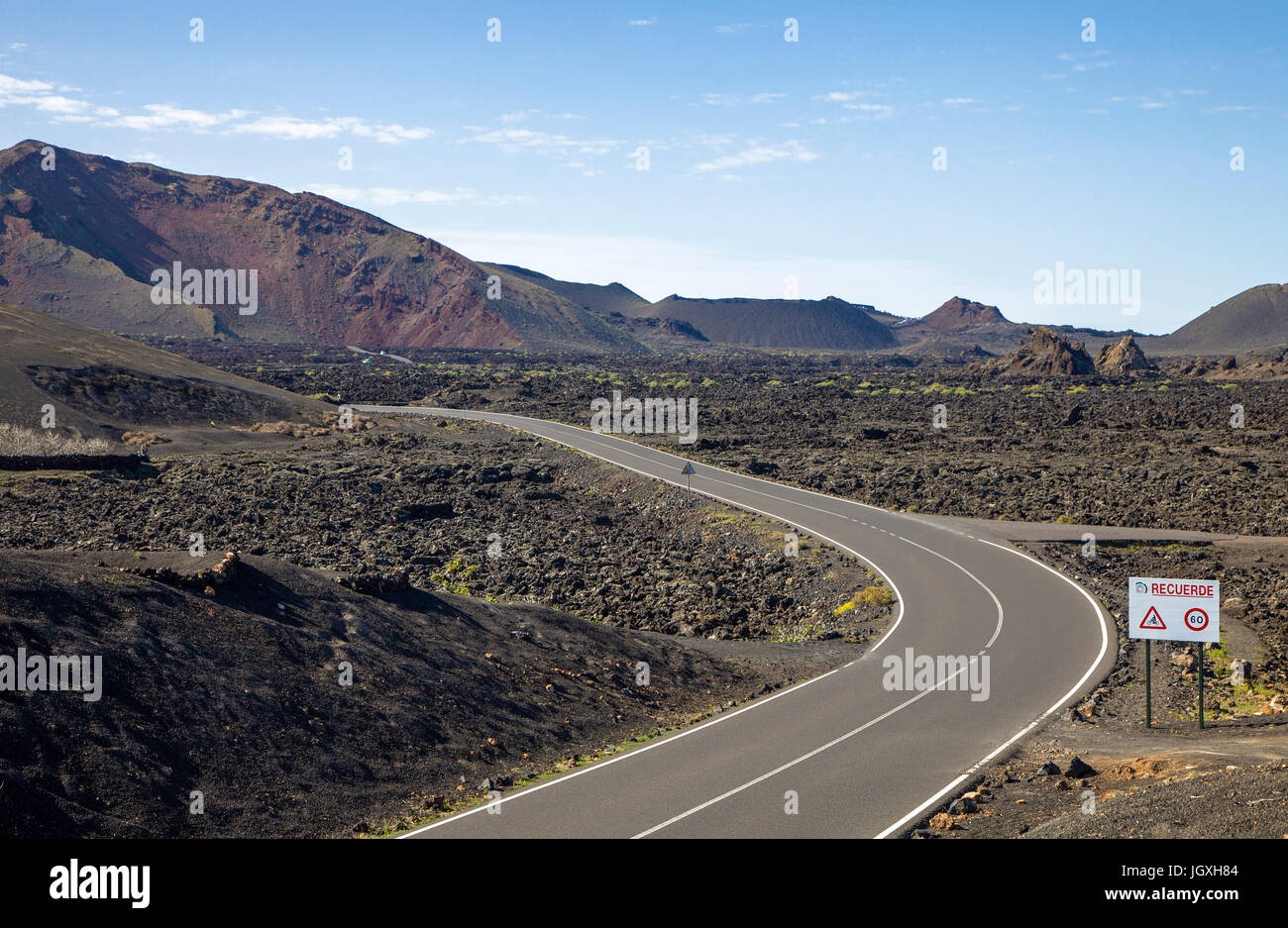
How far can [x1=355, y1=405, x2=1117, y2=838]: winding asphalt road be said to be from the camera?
1430 cm

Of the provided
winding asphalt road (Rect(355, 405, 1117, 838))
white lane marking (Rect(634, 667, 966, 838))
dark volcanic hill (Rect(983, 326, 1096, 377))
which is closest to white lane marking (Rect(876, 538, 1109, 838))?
winding asphalt road (Rect(355, 405, 1117, 838))

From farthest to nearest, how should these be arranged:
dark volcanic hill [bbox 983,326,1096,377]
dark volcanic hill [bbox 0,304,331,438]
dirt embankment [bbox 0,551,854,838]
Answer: dark volcanic hill [bbox 983,326,1096,377] → dark volcanic hill [bbox 0,304,331,438] → dirt embankment [bbox 0,551,854,838]

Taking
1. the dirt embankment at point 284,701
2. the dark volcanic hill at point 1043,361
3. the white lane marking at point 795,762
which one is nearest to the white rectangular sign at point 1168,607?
the white lane marking at point 795,762

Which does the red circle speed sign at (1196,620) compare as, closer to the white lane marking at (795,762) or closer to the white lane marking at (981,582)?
the white lane marking at (795,762)

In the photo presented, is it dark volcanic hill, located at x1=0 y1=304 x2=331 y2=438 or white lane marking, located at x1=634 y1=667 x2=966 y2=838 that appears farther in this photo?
dark volcanic hill, located at x1=0 y1=304 x2=331 y2=438

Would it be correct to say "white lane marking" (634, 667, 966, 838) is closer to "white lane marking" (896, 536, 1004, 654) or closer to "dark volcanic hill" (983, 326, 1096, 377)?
"white lane marking" (896, 536, 1004, 654)

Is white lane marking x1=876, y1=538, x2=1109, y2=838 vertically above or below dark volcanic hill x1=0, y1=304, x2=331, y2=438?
below

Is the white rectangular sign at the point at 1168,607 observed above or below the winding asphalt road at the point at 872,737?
above

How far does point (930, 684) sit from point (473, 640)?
33.2 feet

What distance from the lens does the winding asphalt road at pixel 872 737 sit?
46.9 feet

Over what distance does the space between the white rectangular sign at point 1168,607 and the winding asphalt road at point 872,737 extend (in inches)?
109

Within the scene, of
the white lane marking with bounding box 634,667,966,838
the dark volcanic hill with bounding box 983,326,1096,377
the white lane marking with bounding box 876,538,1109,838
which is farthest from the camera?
the dark volcanic hill with bounding box 983,326,1096,377

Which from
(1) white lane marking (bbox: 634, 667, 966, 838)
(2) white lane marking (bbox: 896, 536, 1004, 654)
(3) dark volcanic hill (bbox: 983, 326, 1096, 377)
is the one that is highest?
(3) dark volcanic hill (bbox: 983, 326, 1096, 377)
